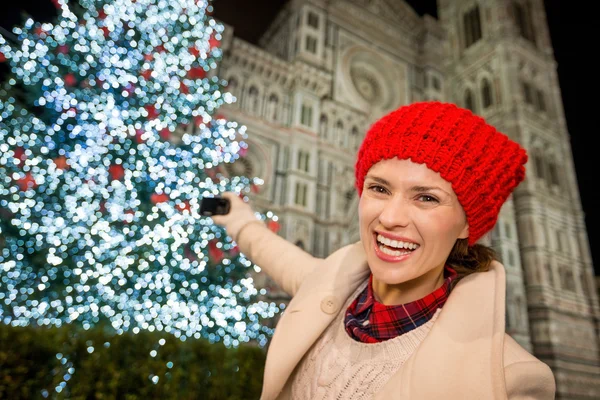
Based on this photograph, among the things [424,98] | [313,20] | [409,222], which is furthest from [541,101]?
[409,222]

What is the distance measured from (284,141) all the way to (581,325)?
16.0 metres

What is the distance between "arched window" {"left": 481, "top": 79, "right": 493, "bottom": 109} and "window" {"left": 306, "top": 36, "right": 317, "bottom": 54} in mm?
10679

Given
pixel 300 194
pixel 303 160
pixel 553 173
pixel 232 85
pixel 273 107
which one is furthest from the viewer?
pixel 553 173

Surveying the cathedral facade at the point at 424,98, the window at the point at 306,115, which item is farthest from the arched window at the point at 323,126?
the window at the point at 306,115

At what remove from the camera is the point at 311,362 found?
1367mm

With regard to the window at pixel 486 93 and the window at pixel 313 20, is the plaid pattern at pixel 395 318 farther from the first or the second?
the window at pixel 486 93

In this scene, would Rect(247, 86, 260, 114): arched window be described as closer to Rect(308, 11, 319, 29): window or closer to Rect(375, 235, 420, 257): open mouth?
Rect(308, 11, 319, 29): window

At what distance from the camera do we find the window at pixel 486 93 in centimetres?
2122

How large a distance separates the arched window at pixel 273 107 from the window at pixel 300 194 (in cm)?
312

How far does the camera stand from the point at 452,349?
3.30 ft

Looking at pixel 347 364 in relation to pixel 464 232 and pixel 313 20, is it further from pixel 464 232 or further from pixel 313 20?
pixel 313 20

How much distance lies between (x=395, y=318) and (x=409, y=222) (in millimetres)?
342

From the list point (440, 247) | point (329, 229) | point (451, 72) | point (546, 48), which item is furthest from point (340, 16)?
point (440, 247)

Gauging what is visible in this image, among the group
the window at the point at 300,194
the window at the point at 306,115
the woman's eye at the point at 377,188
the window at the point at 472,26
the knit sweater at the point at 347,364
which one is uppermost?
the window at the point at 472,26
